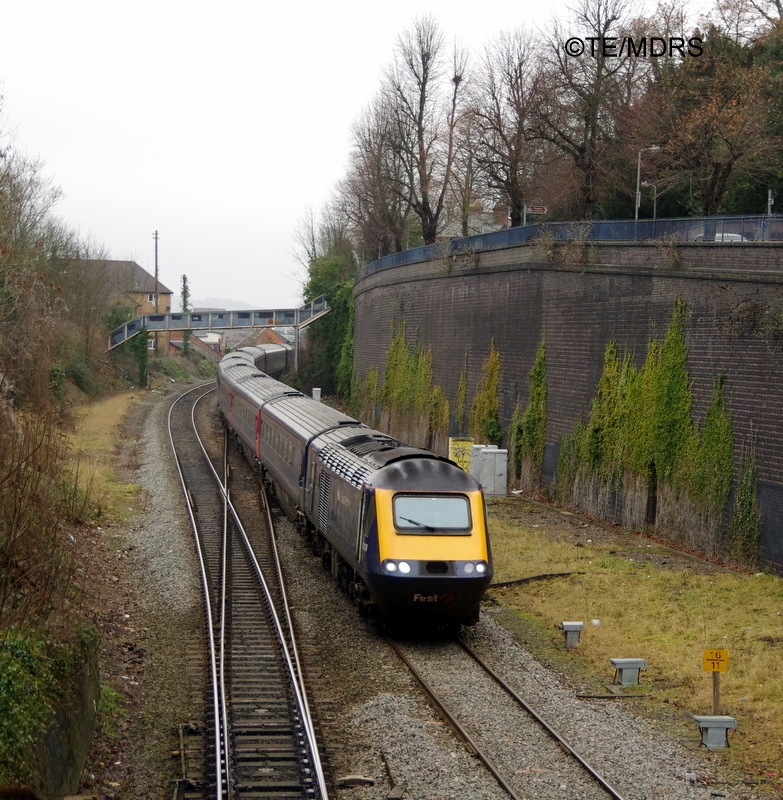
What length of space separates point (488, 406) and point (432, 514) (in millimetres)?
16117

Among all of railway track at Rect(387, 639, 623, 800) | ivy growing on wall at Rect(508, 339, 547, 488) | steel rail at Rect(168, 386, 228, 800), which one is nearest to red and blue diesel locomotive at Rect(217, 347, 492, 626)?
railway track at Rect(387, 639, 623, 800)

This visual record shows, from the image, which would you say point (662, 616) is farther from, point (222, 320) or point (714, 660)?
point (222, 320)

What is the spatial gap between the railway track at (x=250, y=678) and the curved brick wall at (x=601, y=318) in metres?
8.80

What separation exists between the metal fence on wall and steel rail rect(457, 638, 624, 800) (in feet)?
33.9

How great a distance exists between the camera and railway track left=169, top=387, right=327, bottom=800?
27.6 ft

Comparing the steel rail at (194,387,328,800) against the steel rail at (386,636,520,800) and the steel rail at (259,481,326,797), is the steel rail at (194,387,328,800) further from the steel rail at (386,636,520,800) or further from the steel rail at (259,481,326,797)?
the steel rail at (386,636,520,800)

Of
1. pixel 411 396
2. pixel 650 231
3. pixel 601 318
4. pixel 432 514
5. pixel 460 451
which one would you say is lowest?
pixel 460 451

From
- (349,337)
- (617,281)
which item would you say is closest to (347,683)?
(617,281)

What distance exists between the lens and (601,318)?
22625 millimetres

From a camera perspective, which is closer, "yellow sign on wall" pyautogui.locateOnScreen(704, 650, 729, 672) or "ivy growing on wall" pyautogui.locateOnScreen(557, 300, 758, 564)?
"yellow sign on wall" pyautogui.locateOnScreen(704, 650, 729, 672)

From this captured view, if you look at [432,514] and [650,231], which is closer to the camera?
[432,514]

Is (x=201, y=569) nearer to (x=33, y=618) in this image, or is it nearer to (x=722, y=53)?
(x=33, y=618)

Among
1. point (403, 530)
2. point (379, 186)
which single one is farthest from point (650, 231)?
point (379, 186)

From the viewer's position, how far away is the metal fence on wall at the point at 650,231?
60.3 ft
